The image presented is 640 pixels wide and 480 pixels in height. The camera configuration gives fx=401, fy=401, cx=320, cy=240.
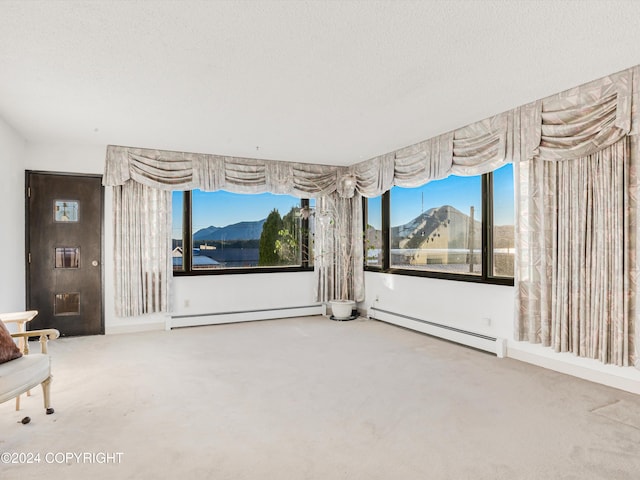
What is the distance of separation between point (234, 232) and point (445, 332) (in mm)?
3571

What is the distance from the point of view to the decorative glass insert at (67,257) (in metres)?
5.20

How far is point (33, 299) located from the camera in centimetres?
505

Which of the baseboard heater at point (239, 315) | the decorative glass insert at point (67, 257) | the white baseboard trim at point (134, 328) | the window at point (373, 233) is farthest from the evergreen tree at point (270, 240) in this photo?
the decorative glass insert at point (67, 257)

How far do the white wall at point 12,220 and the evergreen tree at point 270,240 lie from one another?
3.19 meters

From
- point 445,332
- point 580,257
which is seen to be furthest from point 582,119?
point 445,332

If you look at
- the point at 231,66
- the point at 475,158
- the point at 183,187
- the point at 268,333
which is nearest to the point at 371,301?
the point at 268,333

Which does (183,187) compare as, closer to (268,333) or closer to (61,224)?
(61,224)

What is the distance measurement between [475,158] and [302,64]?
7.74 ft

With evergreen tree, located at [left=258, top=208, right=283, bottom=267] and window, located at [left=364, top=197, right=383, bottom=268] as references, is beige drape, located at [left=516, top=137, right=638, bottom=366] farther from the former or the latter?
evergreen tree, located at [left=258, top=208, right=283, bottom=267]

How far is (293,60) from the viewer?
9.50 ft

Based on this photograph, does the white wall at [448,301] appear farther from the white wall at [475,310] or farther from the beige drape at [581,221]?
the beige drape at [581,221]

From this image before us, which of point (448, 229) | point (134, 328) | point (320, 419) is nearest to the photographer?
point (320, 419)

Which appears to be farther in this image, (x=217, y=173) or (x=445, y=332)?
(x=217, y=173)

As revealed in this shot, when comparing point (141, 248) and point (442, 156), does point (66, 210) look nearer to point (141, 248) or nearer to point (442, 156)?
point (141, 248)
